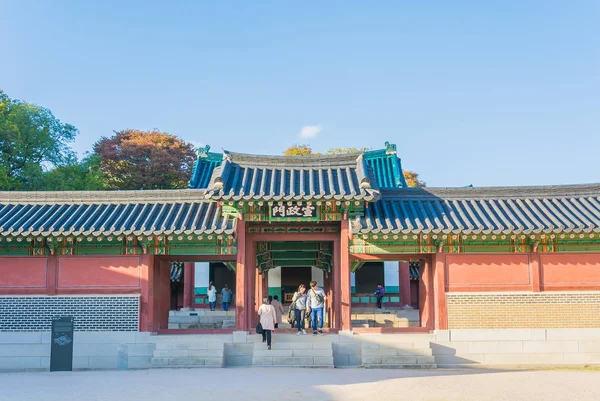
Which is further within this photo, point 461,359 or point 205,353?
point 461,359

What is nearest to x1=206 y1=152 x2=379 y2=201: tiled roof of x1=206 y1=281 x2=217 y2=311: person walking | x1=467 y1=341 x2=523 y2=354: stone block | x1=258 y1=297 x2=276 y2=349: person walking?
x1=258 y1=297 x2=276 y2=349: person walking

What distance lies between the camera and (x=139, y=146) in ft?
166

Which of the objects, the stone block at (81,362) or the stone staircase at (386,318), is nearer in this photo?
the stone block at (81,362)

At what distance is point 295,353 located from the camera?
1769cm

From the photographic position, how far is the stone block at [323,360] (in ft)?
57.3

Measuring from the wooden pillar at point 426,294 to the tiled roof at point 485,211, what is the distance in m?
1.83

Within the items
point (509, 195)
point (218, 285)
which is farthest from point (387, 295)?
point (509, 195)

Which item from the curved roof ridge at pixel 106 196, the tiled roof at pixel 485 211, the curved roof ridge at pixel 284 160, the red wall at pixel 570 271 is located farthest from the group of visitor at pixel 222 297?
the red wall at pixel 570 271

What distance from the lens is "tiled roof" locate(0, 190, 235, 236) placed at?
1819 cm

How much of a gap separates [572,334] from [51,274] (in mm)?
15507

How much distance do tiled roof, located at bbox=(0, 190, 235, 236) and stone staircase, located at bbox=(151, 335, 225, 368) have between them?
10.4ft

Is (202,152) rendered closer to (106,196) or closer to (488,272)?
(106,196)

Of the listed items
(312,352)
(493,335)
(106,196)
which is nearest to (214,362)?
(312,352)

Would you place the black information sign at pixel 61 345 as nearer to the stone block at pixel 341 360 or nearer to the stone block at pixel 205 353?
the stone block at pixel 205 353
